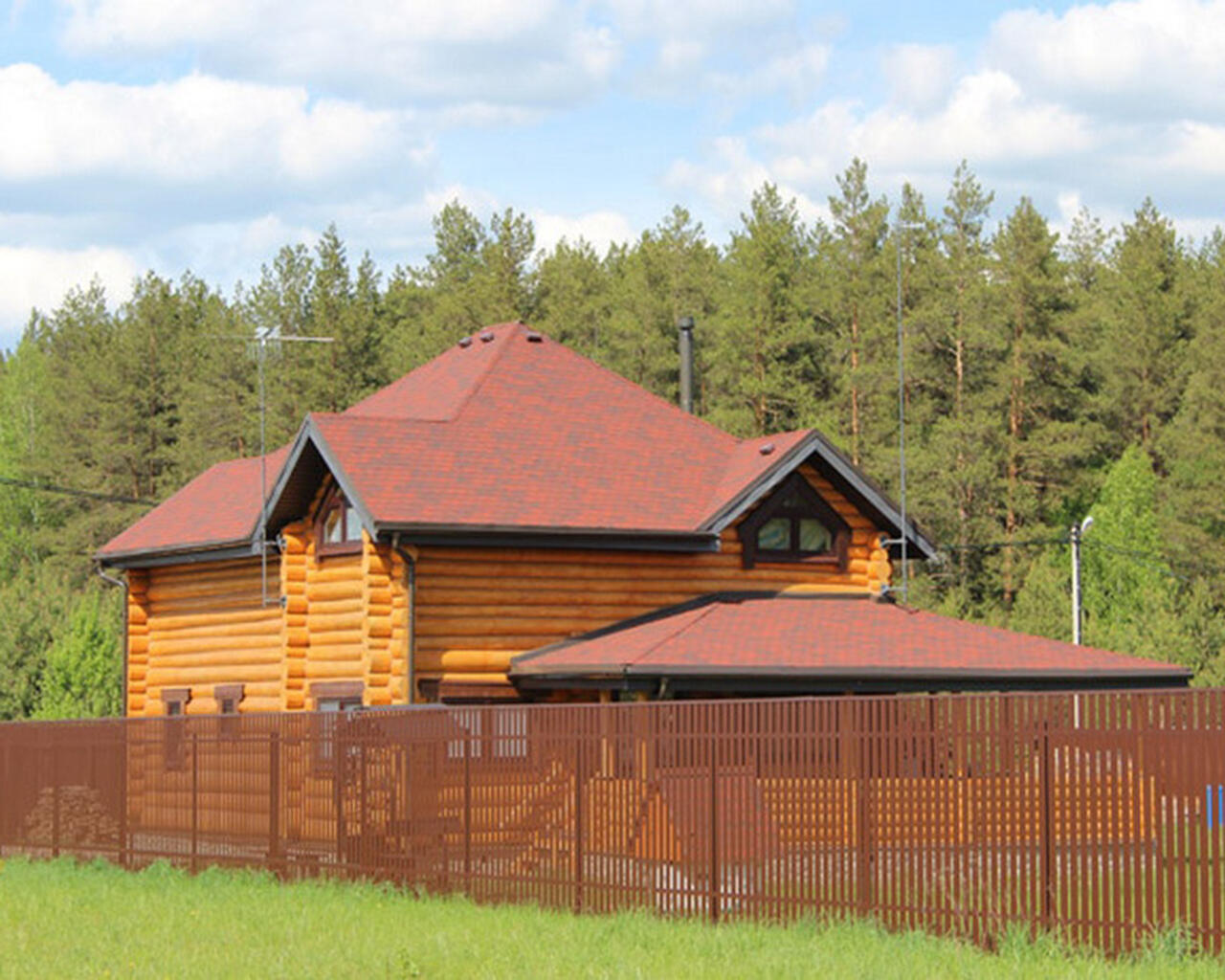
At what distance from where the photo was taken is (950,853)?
582 inches

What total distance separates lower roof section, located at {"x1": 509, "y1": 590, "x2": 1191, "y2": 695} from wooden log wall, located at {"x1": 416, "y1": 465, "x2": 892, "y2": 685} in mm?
391

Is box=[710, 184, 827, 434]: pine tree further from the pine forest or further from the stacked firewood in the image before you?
the stacked firewood

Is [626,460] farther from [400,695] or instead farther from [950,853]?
[950,853]

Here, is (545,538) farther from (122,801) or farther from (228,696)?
(228,696)

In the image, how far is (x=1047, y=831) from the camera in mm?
14156

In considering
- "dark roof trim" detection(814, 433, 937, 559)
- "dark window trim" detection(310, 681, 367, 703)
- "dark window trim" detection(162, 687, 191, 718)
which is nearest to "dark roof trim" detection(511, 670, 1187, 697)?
"dark window trim" detection(310, 681, 367, 703)

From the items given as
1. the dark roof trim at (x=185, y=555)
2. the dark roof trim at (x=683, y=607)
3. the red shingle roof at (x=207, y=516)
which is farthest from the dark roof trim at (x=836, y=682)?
the red shingle roof at (x=207, y=516)

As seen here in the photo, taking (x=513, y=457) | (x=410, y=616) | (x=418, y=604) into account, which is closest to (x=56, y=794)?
(x=410, y=616)

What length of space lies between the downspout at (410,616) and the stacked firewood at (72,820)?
13.9 ft

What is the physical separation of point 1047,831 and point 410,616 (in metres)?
13.9

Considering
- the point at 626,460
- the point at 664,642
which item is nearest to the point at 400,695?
the point at 664,642

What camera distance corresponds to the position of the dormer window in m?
28.3

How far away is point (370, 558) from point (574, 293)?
55.0 m

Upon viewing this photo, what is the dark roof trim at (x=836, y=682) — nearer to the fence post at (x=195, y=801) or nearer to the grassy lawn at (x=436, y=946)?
the fence post at (x=195, y=801)
